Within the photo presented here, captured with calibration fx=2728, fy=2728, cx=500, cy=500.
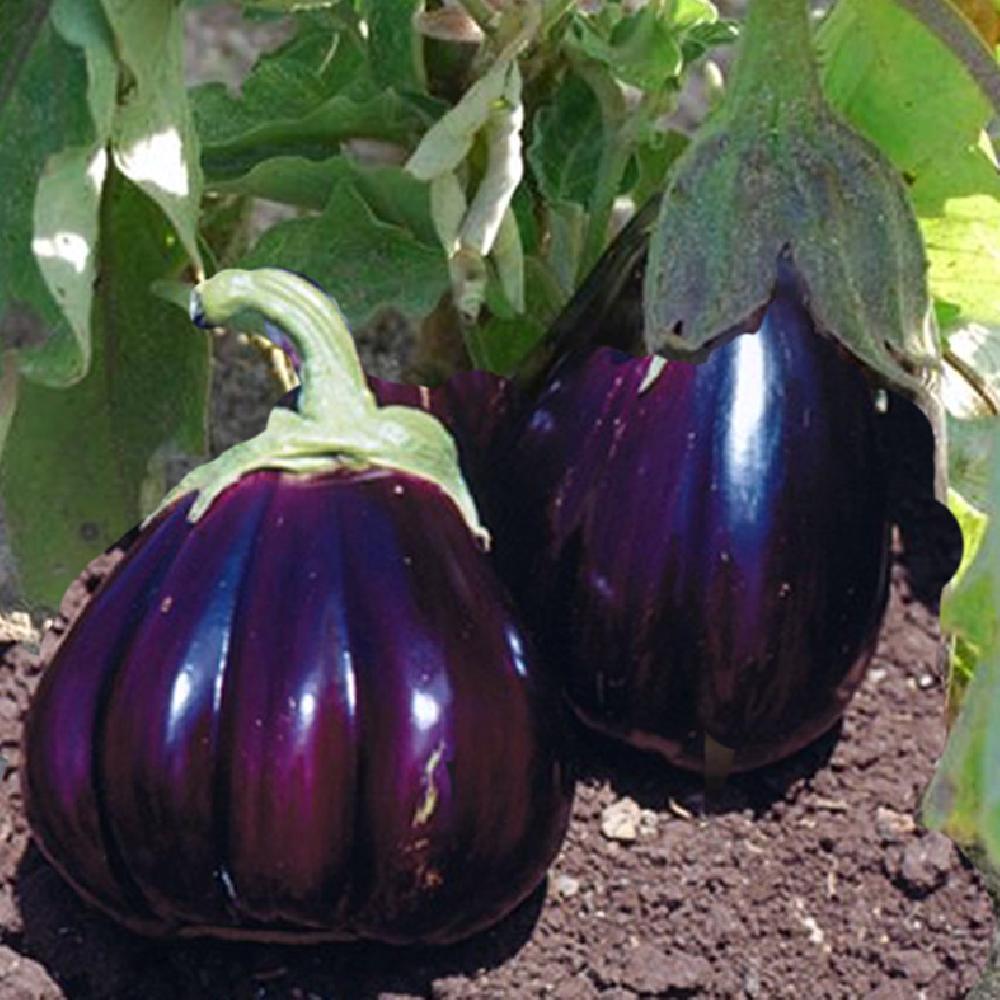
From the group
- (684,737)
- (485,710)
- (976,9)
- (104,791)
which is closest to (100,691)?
(104,791)

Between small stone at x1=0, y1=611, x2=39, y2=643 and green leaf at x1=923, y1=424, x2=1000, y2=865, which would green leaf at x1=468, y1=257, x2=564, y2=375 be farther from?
green leaf at x1=923, y1=424, x2=1000, y2=865

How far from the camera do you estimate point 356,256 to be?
4.52 ft

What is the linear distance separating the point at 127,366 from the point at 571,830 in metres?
0.34

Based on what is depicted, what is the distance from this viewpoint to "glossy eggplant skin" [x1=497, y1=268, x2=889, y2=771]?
49.2 inches

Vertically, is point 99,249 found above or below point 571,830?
above

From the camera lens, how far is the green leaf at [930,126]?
4.44 feet

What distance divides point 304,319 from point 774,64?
0.80 ft

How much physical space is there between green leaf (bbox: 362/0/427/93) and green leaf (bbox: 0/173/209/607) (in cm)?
14

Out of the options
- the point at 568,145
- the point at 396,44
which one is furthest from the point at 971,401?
the point at 396,44

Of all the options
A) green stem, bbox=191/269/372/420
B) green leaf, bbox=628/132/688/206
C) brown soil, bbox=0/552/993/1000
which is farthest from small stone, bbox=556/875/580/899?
green leaf, bbox=628/132/688/206

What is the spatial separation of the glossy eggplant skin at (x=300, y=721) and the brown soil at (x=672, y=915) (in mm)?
49

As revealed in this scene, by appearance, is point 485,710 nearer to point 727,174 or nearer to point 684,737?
point 684,737

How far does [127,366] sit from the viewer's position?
143 centimetres

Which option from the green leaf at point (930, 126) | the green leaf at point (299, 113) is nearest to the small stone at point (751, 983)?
the green leaf at point (930, 126)
